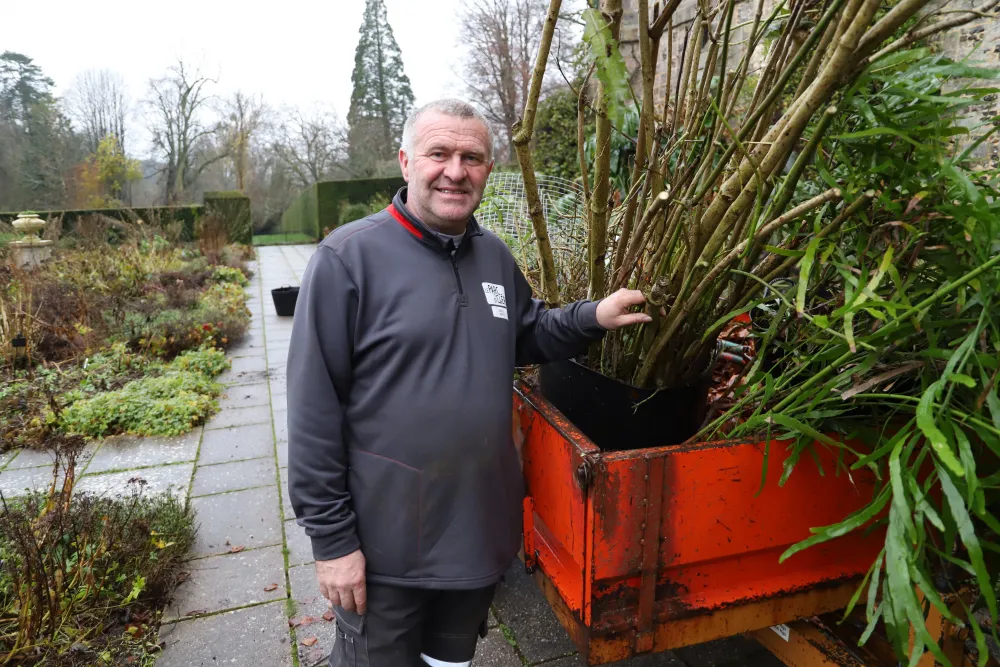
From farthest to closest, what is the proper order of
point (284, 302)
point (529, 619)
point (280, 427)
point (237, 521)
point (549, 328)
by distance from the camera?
1. point (284, 302)
2. point (280, 427)
3. point (237, 521)
4. point (529, 619)
5. point (549, 328)

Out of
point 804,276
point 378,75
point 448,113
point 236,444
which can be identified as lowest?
point 236,444

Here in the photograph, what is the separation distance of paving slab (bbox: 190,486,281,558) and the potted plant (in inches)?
76.5

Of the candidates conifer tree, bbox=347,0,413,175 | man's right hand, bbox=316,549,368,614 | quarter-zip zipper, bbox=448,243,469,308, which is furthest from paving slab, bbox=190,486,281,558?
conifer tree, bbox=347,0,413,175

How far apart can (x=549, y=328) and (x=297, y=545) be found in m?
2.02

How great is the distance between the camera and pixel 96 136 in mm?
29984

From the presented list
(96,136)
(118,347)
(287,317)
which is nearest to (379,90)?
(96,136)

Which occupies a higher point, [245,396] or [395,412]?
[395,412]

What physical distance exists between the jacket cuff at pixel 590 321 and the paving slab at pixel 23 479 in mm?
3385

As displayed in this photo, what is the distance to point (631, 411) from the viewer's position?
1.90 m

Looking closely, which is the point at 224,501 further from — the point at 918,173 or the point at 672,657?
the point at 918,173

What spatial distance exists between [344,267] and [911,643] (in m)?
1.65

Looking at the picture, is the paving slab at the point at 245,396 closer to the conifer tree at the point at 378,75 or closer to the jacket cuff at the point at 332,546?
the jacket cuff at the point at 332,546

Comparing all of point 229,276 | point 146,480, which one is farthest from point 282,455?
point 229,276

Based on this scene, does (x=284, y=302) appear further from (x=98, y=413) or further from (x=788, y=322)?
(x=788, y=322)
